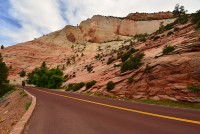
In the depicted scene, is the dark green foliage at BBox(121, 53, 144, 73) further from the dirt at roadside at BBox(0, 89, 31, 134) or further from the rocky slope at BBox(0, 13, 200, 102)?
the dirt at roadside at BBox(0, 89, 31, 134)

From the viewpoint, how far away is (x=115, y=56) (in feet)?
163

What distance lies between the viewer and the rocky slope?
22266 mm

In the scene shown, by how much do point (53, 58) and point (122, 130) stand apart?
87383 millimetres

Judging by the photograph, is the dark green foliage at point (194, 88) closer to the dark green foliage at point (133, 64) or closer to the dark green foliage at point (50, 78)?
the dark green foliage at point (133, 64)

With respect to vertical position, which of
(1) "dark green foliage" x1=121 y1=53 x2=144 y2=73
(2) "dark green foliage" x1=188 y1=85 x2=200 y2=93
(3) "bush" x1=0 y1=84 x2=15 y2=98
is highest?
(1) "dark green foliage" x1=121 y1=53 x2=144 y2=73

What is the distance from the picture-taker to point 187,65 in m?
22.0

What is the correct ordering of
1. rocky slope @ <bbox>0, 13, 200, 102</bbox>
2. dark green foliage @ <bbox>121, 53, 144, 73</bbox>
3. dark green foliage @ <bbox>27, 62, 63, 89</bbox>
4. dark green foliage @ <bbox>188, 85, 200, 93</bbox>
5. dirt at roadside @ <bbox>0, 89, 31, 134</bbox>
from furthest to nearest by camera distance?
1. dark green foliage @ <bbox>27, 62, 63, 89</bbox>
2. dark green foliage @ <bbox>121, 53, 144, 73</bbox>
3. rocky slope @ <bbox>0, 13, 200, 102</bbox>
4. dark green foliage @ <bbox>188, 85, 200, 93</bbox>
5. dirt at roadside @ <bbox>0, 89, 31, 134</bbox>

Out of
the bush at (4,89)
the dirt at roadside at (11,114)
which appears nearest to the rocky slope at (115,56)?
the dirt at roadside at (11,114)

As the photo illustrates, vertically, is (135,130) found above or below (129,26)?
below

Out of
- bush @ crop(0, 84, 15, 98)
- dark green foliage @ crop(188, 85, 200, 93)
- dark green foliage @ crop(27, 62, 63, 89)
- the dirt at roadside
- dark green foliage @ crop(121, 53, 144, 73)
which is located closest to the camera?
the dirt at roadside

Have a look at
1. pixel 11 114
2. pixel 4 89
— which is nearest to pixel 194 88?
pixel 11 114

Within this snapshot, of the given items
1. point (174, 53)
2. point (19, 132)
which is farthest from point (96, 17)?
point (19, 132)

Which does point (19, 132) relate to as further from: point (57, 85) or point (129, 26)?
point (129, 26)

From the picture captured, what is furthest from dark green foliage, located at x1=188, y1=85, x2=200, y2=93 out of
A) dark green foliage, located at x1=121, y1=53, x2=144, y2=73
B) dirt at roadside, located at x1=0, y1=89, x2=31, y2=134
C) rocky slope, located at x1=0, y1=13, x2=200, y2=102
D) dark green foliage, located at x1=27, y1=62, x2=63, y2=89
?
dark green foliage, located at x1=27, y1=62, x2=63, y2=89
